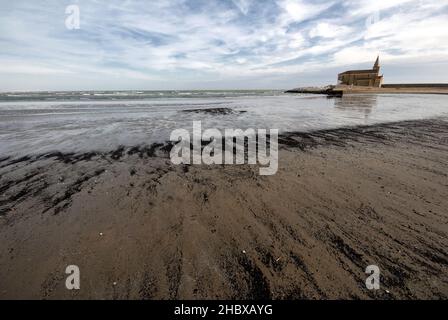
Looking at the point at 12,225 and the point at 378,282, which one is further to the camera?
the point at 12,225

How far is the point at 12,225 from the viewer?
12.7ft

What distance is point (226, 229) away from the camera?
12.1 ft

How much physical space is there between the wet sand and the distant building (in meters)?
96.3

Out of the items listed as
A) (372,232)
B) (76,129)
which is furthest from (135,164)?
(76,129)

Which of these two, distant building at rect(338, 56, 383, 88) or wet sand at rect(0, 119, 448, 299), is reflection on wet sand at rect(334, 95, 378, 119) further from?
distant building at rect(338, 56, 383, 88)

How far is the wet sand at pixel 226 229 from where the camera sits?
2.65 m

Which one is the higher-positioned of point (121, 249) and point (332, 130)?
point (332, 130)

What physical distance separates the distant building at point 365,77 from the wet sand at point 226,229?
9629cm

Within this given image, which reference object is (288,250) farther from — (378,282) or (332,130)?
(332,130)

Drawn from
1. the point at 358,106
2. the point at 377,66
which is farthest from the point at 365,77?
the point at 358,106

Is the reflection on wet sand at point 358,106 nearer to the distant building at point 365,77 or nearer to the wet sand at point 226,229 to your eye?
the wet sand at point 226,229

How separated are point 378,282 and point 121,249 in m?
3.33

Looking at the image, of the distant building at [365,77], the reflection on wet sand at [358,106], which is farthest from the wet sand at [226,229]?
the distant building at [365,77]

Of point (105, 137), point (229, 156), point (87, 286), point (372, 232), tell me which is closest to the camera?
point (87, 286)
